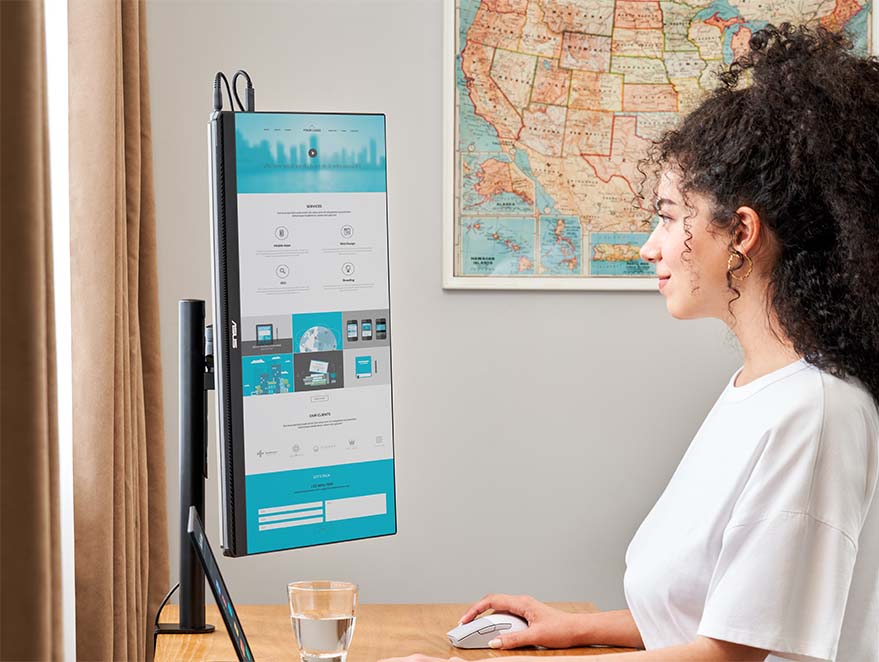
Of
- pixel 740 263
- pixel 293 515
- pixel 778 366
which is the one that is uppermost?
pixel 740 263

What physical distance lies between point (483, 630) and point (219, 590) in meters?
0.48

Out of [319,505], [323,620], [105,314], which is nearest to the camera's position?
[323,620]

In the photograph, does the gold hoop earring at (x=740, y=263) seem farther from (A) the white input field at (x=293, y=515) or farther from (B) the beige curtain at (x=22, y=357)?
(B) the beige curtain at (x=22, y=357)

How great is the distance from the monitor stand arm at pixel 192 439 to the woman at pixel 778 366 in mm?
570

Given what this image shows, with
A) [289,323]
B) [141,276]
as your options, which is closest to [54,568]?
[289,323]

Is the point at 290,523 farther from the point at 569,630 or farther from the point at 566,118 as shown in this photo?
the point at 566,118

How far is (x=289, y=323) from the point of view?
139 centimetres

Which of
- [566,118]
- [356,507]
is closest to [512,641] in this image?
[356,507]

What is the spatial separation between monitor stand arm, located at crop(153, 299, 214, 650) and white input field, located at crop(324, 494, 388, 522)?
20 centimetres

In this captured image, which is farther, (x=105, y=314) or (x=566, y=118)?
(x=566, y=118)

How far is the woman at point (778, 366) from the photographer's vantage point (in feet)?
3.61

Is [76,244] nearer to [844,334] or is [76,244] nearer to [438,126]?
[438,126]

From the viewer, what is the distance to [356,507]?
1.49 m

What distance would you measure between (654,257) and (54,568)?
87cm
